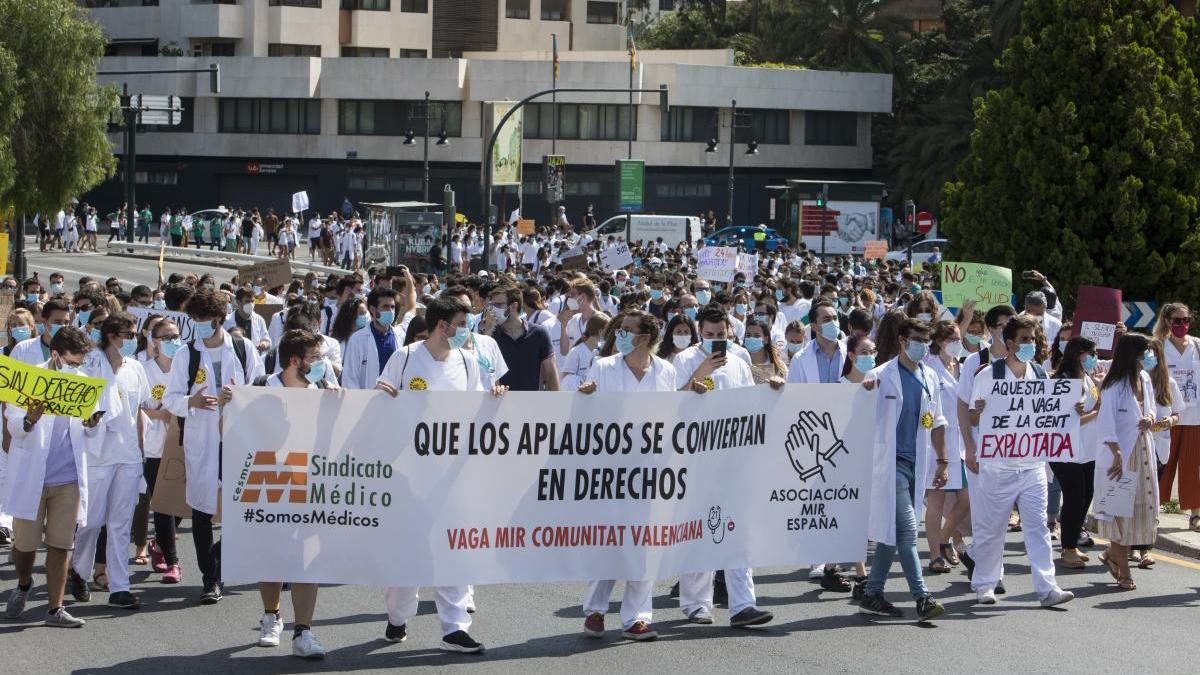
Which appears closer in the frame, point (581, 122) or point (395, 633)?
point (395, 633)

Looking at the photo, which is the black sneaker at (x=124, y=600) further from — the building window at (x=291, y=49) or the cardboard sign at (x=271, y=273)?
the building window at (x=291, y=49)

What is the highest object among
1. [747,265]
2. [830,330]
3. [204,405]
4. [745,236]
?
[745,236]

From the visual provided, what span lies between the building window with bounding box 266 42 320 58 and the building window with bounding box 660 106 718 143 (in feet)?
57.3

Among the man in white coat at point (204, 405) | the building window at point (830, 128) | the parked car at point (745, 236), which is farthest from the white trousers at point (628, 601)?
the building window at point (830, 128)

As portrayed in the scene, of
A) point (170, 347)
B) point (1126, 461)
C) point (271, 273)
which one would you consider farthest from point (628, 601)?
point (271, 273)

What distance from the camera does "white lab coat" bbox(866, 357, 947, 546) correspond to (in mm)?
10094

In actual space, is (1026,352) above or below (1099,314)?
below

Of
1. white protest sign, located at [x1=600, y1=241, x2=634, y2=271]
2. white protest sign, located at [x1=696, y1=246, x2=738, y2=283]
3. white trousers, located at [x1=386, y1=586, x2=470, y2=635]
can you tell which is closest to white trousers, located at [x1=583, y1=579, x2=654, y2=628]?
white trousers, located at [x1=386, y1=586, x2=470, y2=635]

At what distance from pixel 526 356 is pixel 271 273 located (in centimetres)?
927

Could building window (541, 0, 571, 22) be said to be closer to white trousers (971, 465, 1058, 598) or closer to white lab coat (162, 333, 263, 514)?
white lab coat (162, 333, 263, 514)

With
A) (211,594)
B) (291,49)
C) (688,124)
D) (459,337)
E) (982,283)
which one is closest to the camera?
(459,337)

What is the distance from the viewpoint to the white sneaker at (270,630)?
29.9 feet

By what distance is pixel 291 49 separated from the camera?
262ft

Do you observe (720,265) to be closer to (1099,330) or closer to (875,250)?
(875,250)
